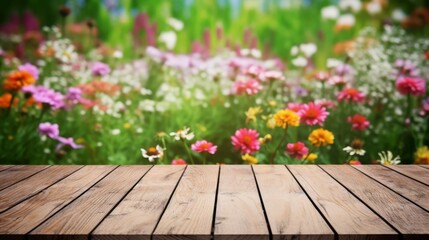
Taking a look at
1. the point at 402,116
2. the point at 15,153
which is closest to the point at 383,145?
the point at 402,116

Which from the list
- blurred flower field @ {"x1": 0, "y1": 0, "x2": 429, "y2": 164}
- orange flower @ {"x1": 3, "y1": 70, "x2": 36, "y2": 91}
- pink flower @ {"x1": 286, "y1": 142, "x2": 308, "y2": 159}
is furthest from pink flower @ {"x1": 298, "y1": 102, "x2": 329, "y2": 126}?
orange flower @ {"x1": 3, "y1": 70, "x2": 36, "y2": 91}

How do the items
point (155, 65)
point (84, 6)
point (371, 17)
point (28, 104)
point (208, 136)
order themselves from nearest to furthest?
1. point (28, 104)
2. point (208, 136)
3. point (155, 65)
4. point (84, 6)
5. point (371, 17)

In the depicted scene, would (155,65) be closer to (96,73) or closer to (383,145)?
(96,73)

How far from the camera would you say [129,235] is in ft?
3.59

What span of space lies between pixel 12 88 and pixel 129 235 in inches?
60.8

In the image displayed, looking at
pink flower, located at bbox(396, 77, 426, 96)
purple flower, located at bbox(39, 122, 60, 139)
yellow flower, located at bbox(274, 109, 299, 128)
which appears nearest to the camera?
yellow flower, located at bbox(274, 109, 299, 128)

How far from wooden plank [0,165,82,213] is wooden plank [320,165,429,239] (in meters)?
0.94

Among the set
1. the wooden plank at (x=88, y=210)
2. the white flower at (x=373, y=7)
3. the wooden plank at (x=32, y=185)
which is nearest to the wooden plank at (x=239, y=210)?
the wooden plank at (x=88, y=210)

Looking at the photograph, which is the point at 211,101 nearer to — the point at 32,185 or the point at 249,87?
the point at 249,87

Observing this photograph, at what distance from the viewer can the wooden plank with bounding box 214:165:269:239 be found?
1099 millimetres

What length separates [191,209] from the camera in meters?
1.30

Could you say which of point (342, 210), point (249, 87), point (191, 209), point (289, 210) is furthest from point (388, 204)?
point (249, 87)

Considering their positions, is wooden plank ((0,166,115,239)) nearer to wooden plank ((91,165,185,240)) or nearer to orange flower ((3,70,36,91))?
wooden plank ((91,165,185,240))

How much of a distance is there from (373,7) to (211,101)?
2.31 m
